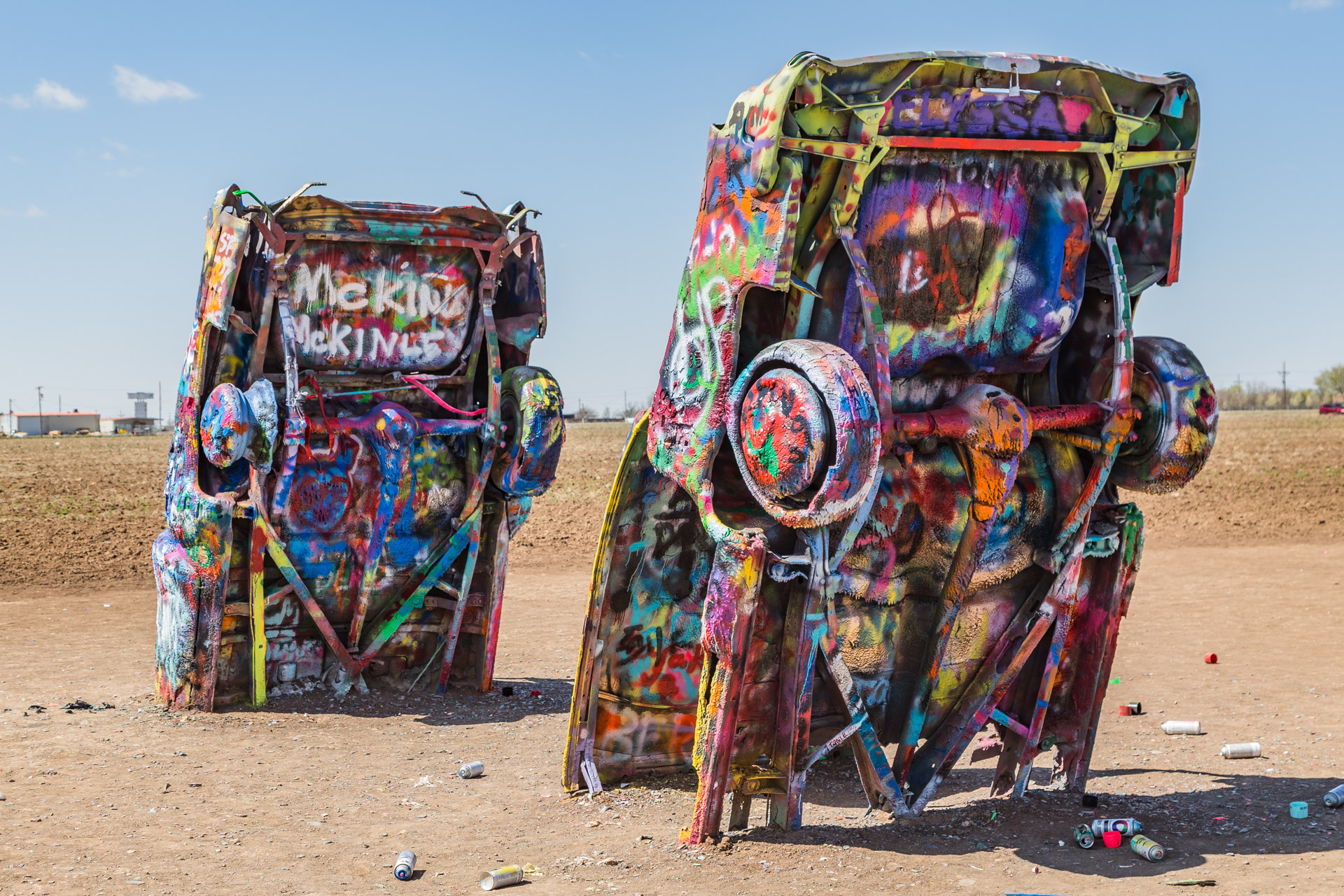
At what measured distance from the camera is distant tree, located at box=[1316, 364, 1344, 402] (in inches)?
3733

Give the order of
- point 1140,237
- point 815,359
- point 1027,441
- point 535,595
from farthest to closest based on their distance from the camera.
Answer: point 535,595, point 1140,237, point 1027,441, point 815,359

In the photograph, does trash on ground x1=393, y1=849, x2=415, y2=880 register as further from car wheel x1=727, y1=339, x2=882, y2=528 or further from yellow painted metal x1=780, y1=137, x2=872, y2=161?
yellow painted metal x1=780, y1=137, x2=872, y2=161

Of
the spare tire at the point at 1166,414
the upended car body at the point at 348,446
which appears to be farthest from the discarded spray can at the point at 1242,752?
the upended car body at the point at 348,446

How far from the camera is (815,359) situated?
5.14 metres

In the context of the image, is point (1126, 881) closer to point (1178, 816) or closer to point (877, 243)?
point (1178, 816)

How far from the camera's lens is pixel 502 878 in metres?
5.54

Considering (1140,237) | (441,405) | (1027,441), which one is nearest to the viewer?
(1027,441)

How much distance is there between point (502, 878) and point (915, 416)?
2.61m

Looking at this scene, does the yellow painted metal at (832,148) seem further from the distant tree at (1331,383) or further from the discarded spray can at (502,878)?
the distant tree at (1331,383)

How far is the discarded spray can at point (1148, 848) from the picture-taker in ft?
18.2

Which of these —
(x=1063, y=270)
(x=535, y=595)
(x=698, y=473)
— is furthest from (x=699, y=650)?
(x=535, y=595)

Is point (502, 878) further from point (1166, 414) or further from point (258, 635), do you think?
point (258, 635)

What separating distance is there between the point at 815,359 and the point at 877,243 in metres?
0.66

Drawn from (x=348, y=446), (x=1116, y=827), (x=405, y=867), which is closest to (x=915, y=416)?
(x=1116, y=827)
